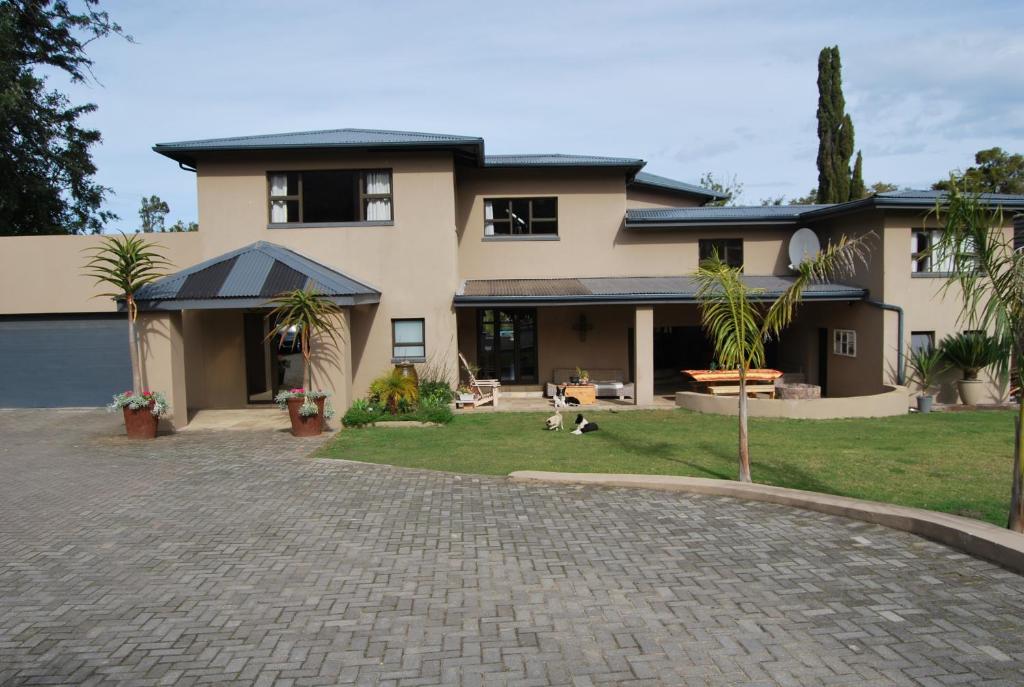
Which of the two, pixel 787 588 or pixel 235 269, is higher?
pixel 235 269

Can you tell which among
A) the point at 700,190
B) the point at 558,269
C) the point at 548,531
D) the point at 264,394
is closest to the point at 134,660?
the point at 548,531

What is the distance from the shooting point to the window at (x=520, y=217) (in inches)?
795

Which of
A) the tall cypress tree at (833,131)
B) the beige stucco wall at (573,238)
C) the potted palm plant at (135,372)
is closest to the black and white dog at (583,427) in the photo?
the beige stucco wall at (573,238)

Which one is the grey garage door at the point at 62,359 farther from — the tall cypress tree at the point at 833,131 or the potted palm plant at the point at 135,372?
the tall cypress tree at the point at 833,131

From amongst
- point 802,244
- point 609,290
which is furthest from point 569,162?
point 802,244

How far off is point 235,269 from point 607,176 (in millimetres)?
10463

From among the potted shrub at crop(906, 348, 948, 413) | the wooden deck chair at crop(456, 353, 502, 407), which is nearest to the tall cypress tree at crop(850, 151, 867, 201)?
the potted shrub at crop(906, 348, 948, 413)

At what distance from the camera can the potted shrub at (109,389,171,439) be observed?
537 inches

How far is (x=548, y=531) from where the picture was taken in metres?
7.86

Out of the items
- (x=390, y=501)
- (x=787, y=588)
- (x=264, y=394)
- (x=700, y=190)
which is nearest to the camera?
(x=787, y=588)

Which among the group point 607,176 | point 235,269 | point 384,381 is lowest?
Result: point 384,381

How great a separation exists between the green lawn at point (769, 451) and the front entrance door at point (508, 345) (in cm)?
412

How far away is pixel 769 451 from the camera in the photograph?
12.0m

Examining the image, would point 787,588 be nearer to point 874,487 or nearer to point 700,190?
point 874,487
